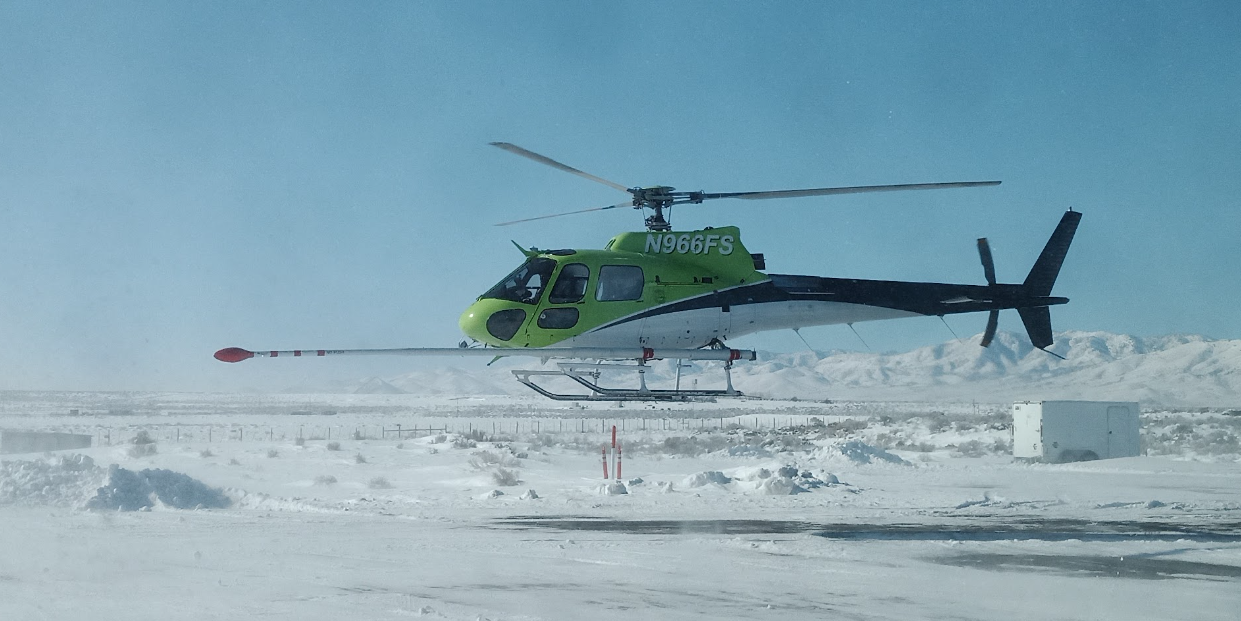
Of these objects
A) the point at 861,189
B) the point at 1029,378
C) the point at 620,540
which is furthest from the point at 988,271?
the point at 1029,378

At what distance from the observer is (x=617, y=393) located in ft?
52.0

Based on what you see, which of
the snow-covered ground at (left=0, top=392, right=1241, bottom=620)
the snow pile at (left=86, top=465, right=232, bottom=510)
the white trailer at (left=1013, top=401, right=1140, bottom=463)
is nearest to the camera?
the snow-covered ground at (left=0, top=392, right=1241, bottom=620)

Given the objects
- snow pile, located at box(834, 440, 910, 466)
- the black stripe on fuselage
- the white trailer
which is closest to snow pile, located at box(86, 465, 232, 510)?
the black stripe on fuselage

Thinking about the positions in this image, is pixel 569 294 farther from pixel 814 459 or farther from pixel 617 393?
pixel 814 459

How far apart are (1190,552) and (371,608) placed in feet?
39.4

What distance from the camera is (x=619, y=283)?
16.1 meters

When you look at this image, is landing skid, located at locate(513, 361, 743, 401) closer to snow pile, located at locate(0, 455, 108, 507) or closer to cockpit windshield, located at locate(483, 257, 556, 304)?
cockpit windshield, located at locate(483, 257, 556, 304)

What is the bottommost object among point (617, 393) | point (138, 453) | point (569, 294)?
point (138, 453)

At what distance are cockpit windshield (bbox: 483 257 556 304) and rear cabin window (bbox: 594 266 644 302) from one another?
87 centimetres

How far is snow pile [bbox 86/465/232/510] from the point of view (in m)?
20.8

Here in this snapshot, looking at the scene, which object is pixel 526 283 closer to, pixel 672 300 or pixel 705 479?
pixel 672 300

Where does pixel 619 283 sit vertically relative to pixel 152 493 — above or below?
above

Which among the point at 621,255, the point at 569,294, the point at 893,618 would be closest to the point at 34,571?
the point at 569,294

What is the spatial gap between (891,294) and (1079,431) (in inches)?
690
